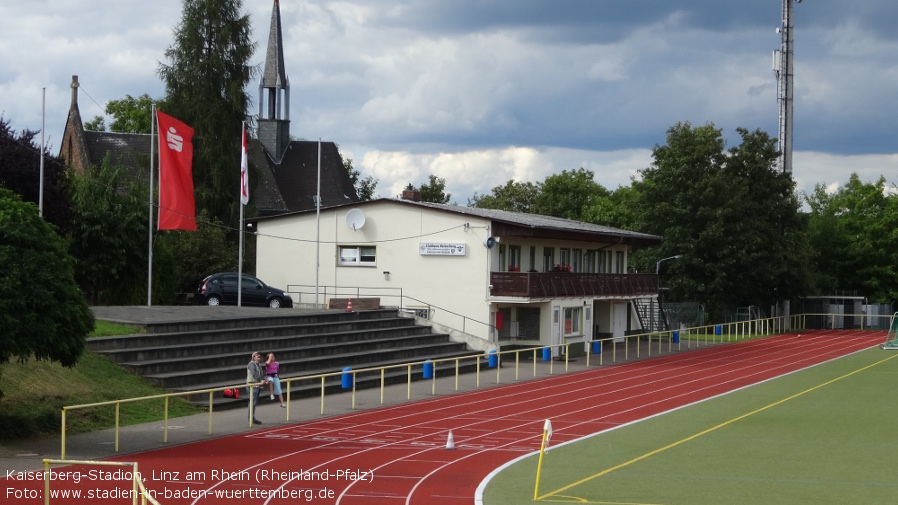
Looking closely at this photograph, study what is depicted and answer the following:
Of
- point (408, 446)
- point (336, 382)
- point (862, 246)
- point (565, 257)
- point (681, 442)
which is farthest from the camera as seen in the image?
point (862, 246)

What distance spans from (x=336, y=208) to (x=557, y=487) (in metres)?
32.7

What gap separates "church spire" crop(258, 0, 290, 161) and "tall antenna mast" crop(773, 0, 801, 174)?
3494 centimetres

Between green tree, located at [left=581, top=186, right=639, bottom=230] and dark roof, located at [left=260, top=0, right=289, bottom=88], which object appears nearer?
dark roof, located at [left=260, top=0, right=289, bottom=88]

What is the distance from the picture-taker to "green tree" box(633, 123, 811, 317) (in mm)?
69375

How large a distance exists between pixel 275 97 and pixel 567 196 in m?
36.5

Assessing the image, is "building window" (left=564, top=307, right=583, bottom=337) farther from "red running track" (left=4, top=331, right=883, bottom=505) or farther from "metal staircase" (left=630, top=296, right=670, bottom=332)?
"red running track" (left=4, top=331, right=883, bottom=505)

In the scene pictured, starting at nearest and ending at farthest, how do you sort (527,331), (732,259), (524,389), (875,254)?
(524,389)
(527,331)
(732,259)
(875,254)

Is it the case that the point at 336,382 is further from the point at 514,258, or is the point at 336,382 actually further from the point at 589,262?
the point at 589,262

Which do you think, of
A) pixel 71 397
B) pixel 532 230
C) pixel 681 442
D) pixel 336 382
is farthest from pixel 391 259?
pixel 681 442

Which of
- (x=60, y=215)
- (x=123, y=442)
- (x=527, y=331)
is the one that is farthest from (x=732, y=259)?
(x=123, y=442)

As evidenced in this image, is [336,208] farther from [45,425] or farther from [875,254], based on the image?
[875,254]

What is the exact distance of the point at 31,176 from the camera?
1718 inches

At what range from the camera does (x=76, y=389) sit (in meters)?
24.9

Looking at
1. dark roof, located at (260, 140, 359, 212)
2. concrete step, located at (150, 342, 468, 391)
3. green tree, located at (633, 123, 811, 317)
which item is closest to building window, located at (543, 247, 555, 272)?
concrete step, located at (150, 342, 468, 391)
